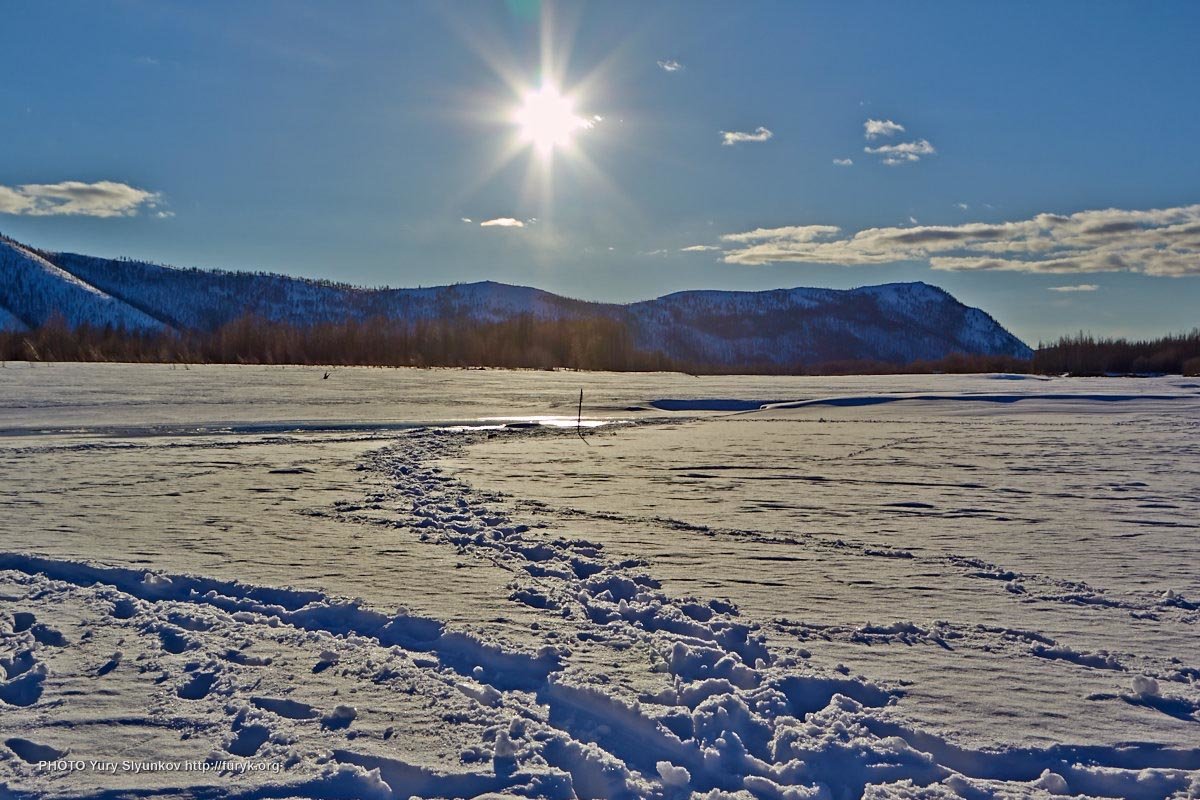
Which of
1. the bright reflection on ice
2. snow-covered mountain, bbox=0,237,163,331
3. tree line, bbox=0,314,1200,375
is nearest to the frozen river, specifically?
the bright reflection on ice

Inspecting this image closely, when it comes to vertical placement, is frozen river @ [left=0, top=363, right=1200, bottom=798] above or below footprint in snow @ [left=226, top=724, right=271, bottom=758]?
above

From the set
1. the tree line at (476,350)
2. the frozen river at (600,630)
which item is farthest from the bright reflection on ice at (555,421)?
the tree line at (476,350)

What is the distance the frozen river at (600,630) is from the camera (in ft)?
9.61

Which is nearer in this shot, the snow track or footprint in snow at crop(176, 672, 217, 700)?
the snow track

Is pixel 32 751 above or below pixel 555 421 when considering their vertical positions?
below

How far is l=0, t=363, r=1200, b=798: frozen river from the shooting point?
293cm

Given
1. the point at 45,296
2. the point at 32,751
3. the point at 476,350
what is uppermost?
the point at 45,296

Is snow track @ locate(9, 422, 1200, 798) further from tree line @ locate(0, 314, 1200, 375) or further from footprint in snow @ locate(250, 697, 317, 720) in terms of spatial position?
tree line @ locate(0, 314, 1200, 375)

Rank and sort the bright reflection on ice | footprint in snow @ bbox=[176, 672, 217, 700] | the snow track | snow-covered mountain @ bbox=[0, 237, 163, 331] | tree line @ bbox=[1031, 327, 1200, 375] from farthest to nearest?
snow-covered mountain @ bbox=[0, 237, 163, 331], tree line @ bbox=[1031, 327, 1200, 375], the bright reflection on ice, footprint in snow @ bbox=[176, 672, 217, 700], the snow track

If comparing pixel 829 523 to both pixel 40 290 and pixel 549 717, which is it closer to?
pixel 549 717

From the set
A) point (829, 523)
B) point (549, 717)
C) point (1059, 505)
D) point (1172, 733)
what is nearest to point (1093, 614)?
point (1172, 733)

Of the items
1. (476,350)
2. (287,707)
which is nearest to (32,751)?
(287,707)

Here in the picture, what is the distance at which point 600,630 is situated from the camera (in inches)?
170

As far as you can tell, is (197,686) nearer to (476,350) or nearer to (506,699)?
(506,699)
